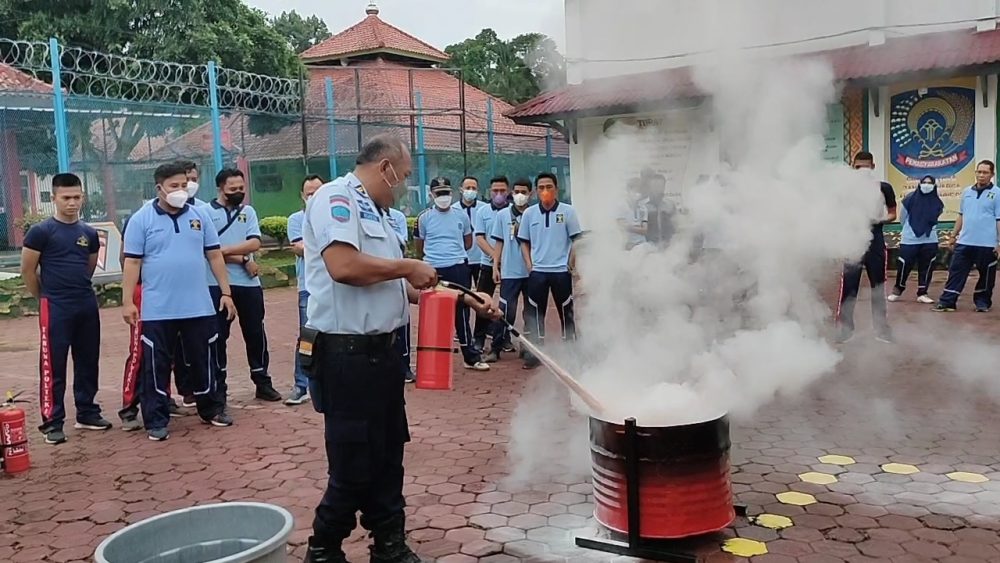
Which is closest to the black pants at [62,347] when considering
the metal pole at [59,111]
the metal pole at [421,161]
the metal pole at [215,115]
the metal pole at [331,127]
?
the metal pole at [59,111]

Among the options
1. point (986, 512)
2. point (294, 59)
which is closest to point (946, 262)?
point (986, 512)

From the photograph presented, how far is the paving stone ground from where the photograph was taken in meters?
3.95

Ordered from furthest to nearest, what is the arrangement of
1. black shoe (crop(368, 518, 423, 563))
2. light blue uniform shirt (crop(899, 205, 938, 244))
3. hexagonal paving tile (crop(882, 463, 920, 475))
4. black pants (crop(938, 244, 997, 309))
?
light blue uniform shirt (crop(899, 205, 938, 244)) < black pants (crop(938, 244, 997, 309)) < hexagonal paving tile (crop(882, 463, 920, 475)) < black shoe (crop(368, 518, 423, 563))

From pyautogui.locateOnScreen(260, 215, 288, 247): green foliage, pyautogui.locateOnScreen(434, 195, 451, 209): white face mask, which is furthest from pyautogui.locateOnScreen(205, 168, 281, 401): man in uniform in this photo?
pyautogui.locateOnScreen(260, 215, 288, 247): green foliage

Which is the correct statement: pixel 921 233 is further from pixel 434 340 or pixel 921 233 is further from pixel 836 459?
pixel 434 340

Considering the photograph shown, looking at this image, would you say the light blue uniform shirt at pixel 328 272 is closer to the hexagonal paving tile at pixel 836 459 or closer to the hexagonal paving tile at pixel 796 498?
the hexagonal paving tile at pixel 796 498

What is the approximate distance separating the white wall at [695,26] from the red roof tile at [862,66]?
0.17m

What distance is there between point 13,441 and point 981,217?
10206 millimetres

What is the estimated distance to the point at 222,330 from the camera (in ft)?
22.0

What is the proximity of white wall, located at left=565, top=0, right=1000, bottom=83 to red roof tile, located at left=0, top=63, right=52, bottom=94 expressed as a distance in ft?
26.9

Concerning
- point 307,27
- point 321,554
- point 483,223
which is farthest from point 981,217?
point 307,27

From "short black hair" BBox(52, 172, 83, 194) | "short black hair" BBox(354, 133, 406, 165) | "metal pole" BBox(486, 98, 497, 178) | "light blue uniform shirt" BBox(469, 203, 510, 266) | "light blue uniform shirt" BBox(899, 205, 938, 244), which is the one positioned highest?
"metal pole" BBox(486, 98, 497, 178)

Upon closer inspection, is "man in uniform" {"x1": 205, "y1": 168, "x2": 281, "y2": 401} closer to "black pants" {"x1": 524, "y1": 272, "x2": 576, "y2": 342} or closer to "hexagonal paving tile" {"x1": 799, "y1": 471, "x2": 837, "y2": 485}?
"black pants" {"x1": 524, "y1": 272, "x2": 576, "y2": 342}

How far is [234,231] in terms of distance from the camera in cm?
679
